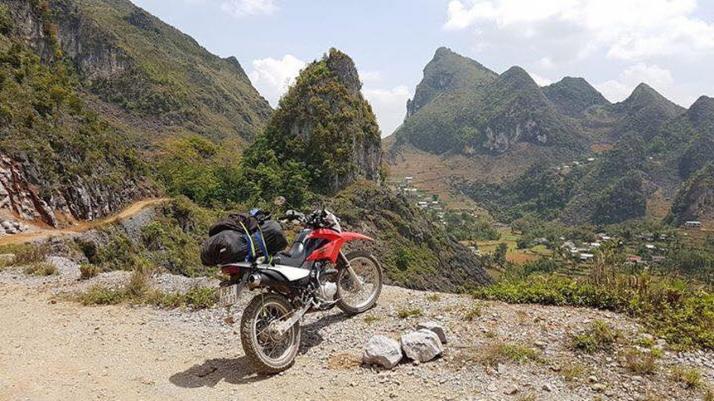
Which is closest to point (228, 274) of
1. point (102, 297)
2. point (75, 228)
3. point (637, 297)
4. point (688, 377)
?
point (102, 297)

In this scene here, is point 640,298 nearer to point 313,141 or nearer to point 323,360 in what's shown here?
point 323,360

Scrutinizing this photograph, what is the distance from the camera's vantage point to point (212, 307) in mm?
7383

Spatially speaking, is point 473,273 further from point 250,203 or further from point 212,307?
point 212,307

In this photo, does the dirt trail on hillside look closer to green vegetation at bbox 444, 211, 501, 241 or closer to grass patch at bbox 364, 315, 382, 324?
grass patch at bbox 364, 315, 382, 324

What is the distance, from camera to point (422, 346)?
211 inches

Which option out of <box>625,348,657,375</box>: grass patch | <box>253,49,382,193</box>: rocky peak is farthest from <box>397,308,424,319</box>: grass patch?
<box>253,49,382,193</box>: rocky peak

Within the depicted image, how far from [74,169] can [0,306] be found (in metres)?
23.7

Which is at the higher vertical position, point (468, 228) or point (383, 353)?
point (383, 353)

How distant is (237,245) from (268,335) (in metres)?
1.07

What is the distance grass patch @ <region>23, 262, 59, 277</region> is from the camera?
1040 cm

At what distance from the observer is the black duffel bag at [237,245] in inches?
195

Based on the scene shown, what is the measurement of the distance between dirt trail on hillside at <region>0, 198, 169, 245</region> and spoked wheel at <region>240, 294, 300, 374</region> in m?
17.4

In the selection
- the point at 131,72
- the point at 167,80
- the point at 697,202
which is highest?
the point at 131,72

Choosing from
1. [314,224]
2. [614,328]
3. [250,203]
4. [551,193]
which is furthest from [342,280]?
[551,193]
